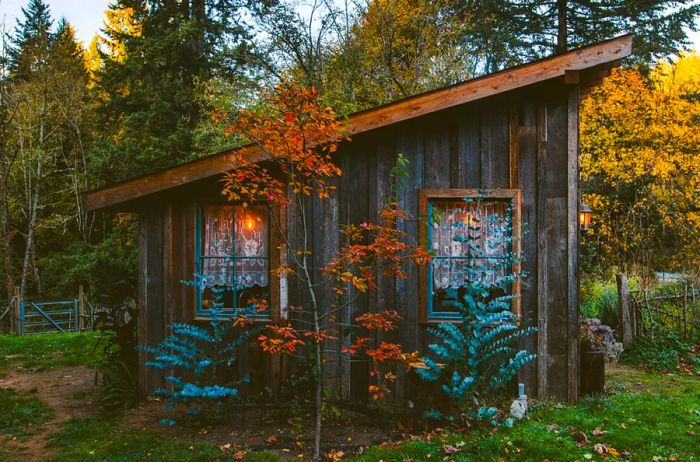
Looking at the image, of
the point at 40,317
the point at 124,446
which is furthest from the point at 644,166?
the point at 40,317

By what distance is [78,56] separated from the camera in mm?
23562

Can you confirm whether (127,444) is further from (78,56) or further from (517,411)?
(78,56)

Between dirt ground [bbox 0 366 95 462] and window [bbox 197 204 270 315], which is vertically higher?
window [bbox 197 204 270 315]

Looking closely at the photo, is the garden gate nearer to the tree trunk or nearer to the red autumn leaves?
the red autumn leaves

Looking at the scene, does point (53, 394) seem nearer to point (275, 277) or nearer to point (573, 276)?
point (275, 277)

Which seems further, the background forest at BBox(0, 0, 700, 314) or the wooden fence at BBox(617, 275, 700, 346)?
the background forest at BBox(0, 0, 700, 314)

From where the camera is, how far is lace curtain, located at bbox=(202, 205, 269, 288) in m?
6.14

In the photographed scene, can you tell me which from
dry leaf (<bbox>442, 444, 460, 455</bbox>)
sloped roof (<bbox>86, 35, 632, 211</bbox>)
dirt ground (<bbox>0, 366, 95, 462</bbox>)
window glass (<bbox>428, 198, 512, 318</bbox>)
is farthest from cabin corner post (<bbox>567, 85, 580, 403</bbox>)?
dirt ground (<bbox>0, 366, 95, 462</bbox>)

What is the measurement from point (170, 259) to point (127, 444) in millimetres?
2166

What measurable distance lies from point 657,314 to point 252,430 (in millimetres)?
7183

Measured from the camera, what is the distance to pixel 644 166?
548 inches

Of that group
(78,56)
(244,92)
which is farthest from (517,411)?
(78,56)

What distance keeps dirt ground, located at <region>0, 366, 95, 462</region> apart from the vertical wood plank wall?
2971 millimetres

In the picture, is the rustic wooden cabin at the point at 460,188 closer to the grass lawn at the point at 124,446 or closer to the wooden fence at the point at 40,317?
the grass lawn at the point at 124,446
